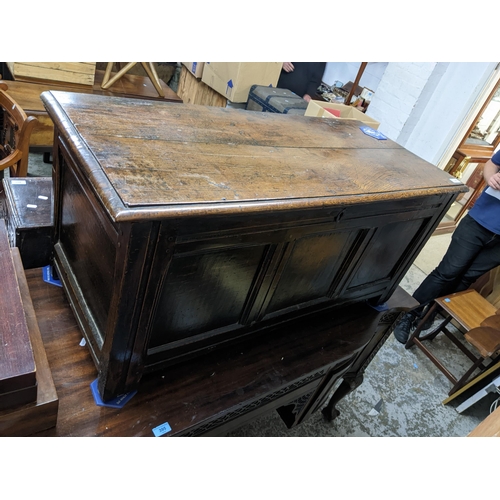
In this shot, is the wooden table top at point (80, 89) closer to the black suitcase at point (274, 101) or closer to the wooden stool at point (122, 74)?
the wooden stool at point (122, 74)

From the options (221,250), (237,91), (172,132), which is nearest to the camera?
(221,250)

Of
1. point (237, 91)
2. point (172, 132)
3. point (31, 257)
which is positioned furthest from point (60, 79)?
point (172, 132)

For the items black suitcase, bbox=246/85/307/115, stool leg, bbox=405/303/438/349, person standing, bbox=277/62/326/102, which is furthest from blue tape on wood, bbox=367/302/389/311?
person standing, bbox=277/62/326/102

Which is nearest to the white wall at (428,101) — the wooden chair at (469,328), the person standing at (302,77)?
the person standing at (302,77)

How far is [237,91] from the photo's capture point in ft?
12.1

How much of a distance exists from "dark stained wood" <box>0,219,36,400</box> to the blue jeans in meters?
2.73

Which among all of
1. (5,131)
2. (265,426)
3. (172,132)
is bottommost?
(265,426)

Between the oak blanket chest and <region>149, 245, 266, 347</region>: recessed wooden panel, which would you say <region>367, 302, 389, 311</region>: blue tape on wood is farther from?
<region>149, 245, 266, 347</region>: recessed wooden panel

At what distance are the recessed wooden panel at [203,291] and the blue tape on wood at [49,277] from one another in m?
0.52

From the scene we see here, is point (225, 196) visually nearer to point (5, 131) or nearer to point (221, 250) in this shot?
point (221, 250)

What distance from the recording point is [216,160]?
1.06 metres

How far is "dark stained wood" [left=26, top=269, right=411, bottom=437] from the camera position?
1064 millimetres

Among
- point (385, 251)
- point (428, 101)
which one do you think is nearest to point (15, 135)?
point (385, 251)

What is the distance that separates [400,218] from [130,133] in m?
0.99
